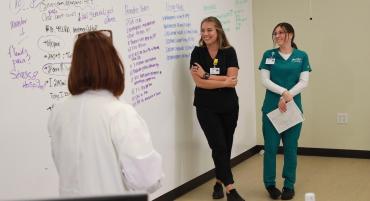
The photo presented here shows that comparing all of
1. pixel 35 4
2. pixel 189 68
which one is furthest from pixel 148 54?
pixel 35 4

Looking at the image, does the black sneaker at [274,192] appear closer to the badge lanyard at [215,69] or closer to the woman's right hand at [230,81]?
the woman's right hand at [230,81]

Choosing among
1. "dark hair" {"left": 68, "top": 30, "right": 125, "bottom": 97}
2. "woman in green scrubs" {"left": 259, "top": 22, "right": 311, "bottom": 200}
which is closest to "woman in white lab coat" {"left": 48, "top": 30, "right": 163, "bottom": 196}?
"dark hair" {"left": 68, "top": 30, "right": 125, "bottom": 97}

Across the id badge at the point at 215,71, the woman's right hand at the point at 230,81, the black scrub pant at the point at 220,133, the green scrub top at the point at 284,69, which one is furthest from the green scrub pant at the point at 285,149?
the id badge at the point at 215,71

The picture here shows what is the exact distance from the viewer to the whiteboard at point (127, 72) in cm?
274

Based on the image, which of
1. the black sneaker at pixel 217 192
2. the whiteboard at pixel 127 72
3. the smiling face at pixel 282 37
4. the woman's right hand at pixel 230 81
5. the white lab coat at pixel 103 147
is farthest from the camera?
the black sneaker at pixel 217 192

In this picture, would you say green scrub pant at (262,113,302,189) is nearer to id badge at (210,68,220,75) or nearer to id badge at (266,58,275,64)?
id badge at (266,58,275,64)

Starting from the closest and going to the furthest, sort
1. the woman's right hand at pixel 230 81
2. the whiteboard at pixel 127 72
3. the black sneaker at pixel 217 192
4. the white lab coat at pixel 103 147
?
the white lab coat at pixel 103 147 < the whiteboard at pixel 127 72 < the woman's right hand at pixel 230 81 < the black sneaker at pixel 217 192

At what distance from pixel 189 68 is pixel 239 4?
4.36 feet

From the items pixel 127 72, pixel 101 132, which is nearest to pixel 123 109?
pixel 101 132

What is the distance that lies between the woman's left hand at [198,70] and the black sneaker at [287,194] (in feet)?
3.86

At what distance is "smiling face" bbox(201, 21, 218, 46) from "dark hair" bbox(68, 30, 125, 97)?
85.2 inches

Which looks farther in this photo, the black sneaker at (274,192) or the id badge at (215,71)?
the black sneaker at (274,192)

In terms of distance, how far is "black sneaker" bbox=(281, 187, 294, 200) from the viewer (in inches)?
163

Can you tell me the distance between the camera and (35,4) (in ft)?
9.49
